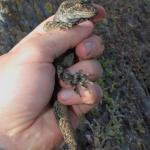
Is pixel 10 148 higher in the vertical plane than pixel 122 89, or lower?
higher

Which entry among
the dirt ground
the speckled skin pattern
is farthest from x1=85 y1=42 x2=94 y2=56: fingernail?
the dirt ground

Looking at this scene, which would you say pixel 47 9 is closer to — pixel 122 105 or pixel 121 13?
pixel 122 105

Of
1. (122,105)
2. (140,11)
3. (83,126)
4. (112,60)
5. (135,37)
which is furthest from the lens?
(140,11)

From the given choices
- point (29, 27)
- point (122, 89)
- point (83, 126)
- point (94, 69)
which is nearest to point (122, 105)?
point (122, 89)

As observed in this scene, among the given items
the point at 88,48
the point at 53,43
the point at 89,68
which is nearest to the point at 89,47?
the point at 88,48

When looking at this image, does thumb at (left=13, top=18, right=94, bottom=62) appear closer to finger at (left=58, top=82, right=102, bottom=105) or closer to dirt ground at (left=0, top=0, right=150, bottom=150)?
finger at (left=58, top=82, right=102, bottom=105)

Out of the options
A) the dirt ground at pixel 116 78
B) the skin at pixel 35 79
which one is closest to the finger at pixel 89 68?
the skin at pixel 35 79

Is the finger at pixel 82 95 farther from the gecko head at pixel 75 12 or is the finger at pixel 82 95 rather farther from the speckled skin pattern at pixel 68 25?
the gecko head at pixel 75 12
